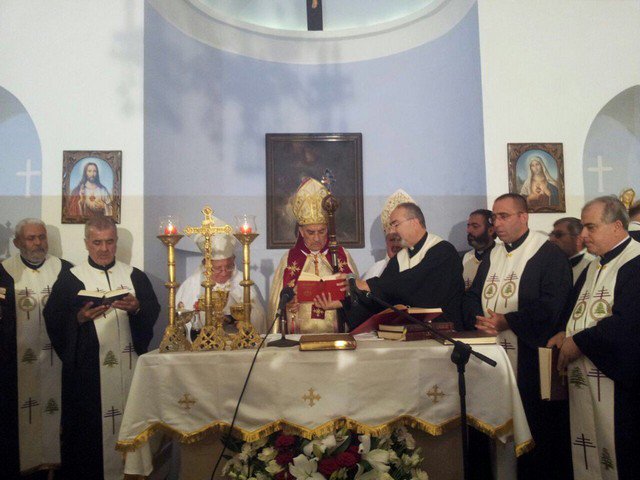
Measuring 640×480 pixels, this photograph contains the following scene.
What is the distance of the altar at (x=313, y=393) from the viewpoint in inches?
137

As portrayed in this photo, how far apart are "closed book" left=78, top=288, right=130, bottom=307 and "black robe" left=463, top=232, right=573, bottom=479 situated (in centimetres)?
293

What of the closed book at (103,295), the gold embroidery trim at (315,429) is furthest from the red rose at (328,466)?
the closed book at (103,295)

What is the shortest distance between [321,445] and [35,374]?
3.43 metres

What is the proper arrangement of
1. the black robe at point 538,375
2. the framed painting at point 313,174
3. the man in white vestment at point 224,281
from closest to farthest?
the black robe at point 538,375 → the man in white vestment at point 224,281 → the framed painting at point 313,174

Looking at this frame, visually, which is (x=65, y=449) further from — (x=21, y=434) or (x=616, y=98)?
(x=616, y=98)

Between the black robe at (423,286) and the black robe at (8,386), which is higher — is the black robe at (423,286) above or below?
above

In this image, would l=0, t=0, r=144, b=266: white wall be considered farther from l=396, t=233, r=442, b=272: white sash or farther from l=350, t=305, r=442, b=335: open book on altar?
l=350, t=305, r=442, b=335: open book on altar

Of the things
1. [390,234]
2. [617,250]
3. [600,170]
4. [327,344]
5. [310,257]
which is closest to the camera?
[327,344]

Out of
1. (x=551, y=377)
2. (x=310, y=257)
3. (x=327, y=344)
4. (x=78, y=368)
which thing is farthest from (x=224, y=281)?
(x=551, y=377)

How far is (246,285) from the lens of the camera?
3.81 m

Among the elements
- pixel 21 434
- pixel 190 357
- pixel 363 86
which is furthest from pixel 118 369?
pixel 363 86

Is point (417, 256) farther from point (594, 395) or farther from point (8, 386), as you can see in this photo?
point (8, 386)

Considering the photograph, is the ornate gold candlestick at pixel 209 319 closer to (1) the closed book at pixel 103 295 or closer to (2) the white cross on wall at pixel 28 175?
(1) the closed book at pixel 103 295

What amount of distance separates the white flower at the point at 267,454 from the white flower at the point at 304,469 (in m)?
0.21
